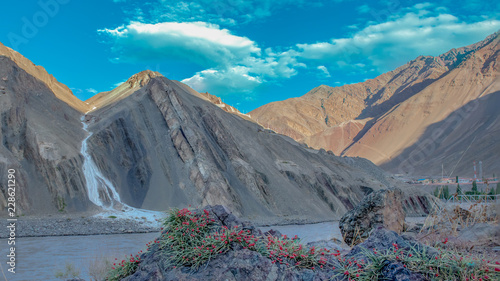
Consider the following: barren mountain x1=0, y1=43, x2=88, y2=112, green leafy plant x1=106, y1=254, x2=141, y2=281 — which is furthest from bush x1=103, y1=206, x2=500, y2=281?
barren mountain x1=0, y1=43, x2=88, y2=112

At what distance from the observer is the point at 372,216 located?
12.1 metres

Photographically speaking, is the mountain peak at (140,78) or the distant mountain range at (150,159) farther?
the mountain peak at (140,78)

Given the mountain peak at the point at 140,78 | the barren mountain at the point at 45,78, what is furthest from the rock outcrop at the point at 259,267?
the mountain peak at the point at 140,78

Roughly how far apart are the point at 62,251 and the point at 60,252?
0.40 metres

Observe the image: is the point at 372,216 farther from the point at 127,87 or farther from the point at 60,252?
the point at 127,87

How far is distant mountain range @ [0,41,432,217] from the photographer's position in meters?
39.0

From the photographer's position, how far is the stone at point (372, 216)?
11992 mm

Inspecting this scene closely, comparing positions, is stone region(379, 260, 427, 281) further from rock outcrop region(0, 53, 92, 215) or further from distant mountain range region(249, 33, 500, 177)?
distant mountain range region(249, 33, 500, 177)

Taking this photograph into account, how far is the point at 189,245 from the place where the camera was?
7301mm

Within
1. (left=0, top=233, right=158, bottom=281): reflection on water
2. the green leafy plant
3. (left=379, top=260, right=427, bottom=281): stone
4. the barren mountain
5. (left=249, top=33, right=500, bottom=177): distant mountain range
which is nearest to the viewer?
(left=379, top=260, right=427, bottom=281): stone

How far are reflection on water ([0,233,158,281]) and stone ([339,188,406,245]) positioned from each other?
815cm

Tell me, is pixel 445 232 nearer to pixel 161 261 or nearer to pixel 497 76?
pixel 161 261

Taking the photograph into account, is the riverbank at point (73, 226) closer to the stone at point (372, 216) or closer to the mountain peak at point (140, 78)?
the stone at point (372, 216)

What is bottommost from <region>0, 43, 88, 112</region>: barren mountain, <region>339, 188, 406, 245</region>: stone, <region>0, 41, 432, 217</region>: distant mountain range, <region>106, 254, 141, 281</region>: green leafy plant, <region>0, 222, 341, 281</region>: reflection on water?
<region>0, 222, 341, 281</region>: reflection on water
